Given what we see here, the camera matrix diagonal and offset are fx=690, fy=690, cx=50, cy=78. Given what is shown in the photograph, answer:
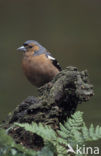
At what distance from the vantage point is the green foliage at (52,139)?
3.62 meters

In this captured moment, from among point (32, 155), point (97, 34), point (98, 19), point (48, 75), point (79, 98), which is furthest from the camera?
point (98, 19)

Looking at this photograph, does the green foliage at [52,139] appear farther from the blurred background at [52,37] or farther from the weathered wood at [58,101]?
the blurred background at [52,37]

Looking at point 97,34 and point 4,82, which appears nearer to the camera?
point 4,82

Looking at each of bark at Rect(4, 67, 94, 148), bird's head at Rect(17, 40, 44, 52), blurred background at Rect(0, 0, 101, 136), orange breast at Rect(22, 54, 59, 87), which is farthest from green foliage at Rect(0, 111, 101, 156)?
bird's head at Rect(17, 40, 44, 52)

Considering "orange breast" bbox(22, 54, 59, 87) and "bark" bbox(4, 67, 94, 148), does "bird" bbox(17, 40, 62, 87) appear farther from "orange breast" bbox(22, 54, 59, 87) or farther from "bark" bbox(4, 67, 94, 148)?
"bark" bbox(4, 67, 94, 148)

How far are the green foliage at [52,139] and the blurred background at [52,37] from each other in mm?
5295

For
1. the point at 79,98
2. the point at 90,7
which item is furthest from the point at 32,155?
the point at 90,7

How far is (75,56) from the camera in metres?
18.3

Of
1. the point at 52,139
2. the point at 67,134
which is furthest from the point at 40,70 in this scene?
the point at 52,139

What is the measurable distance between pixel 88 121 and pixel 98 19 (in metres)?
15.6

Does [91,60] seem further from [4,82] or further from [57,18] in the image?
[57,18]

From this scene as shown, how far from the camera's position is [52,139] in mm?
3766

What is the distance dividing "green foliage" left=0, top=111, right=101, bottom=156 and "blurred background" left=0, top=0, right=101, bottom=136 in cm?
529

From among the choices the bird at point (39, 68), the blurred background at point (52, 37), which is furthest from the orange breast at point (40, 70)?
the blurred background at point (52, 37)
